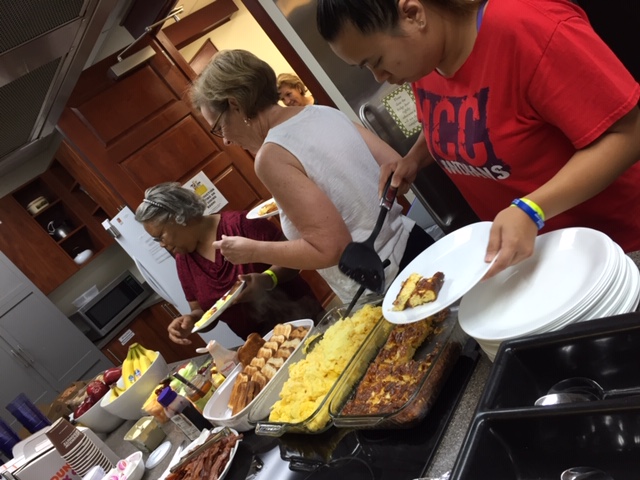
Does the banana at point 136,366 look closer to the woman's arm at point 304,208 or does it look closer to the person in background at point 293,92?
the woman's arm at point 304,208

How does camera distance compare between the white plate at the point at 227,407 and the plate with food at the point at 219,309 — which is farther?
the plate with food at the point at 219,309

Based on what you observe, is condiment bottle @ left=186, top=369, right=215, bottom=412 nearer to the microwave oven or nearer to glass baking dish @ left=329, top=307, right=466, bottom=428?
glass baking dish @ left=329, top=307, right=466, bottom=428

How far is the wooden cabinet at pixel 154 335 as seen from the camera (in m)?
5.37

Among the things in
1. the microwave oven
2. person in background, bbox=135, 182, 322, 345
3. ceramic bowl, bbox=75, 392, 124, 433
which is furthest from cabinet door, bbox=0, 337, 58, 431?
person in background, bbox=135, 182, 322, 345

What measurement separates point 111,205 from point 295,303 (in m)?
2.83

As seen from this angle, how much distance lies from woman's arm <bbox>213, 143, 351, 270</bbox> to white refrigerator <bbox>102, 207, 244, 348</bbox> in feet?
9.32

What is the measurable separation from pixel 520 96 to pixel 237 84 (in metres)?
0.94

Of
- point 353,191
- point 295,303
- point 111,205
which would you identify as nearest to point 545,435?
point 353,191

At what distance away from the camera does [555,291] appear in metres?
1.00

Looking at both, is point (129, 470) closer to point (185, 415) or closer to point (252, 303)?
point (185, 415)

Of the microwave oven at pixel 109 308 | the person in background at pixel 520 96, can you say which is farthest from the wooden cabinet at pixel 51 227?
the person in background at pixel 520 96

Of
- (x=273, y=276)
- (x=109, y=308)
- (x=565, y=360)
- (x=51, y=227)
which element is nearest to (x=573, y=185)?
(x=565, y=360)

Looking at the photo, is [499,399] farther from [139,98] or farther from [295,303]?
[139,98]

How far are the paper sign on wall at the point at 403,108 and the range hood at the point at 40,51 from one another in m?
1.51
